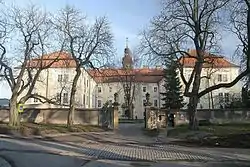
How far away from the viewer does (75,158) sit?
14930 mm

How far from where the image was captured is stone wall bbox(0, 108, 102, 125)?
140 ft

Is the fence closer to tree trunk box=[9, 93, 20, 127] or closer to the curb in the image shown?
tree trunk box=[9, 93, 20, 127]

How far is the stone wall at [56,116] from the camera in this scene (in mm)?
42688

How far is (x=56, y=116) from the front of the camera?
142ft

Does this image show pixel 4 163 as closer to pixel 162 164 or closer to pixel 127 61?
pixel 162 164

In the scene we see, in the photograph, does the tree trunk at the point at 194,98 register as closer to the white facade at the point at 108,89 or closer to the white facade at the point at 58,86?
the white facade at the point at 108,89

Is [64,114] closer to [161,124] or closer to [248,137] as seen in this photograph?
[161,124]

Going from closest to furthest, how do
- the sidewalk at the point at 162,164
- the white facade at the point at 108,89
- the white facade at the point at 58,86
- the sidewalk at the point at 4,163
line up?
1. the sidewalk at the point at 4,163
2. the sidewalk at the point at 162,164
3. the white facade at the point at 108,89
4. the white facade at the point at 58,86

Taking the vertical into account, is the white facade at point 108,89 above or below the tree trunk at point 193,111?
above

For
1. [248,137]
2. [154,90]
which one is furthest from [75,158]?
[154,90]

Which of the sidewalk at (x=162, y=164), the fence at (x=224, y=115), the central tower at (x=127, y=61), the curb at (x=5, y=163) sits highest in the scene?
the central tower at (x=127, y=61)

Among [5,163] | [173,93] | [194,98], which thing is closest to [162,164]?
[5,163]

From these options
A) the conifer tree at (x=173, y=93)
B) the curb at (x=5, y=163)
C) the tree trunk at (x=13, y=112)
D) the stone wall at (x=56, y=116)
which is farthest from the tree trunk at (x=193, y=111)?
the conifer tree at (x=173, y=93)

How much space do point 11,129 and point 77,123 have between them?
12.4 meters
